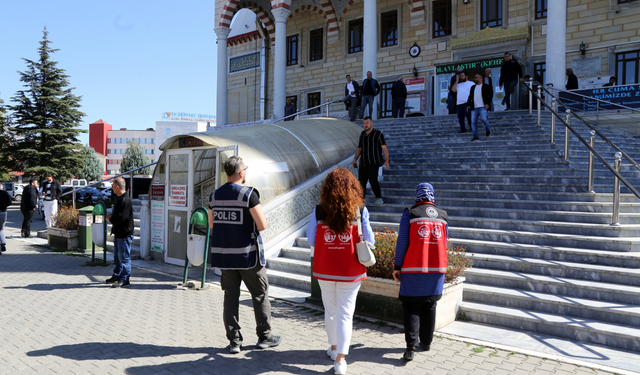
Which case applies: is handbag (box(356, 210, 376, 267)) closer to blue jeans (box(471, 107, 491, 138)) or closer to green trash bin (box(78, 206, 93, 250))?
blue jeans (box(471, 107, 491, 138))

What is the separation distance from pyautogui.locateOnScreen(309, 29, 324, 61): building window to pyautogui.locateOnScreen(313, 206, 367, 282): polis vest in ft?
73.4

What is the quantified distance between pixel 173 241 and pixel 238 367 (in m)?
5.73

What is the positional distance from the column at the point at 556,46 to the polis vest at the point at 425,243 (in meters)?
13.0

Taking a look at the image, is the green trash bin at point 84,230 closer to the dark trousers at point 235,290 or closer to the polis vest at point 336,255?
the dark trousers at point 235,290

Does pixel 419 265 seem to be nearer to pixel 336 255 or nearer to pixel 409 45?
pixel 336 255

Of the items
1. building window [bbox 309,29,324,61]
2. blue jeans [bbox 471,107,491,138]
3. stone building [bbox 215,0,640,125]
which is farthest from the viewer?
building window [bbox 309,29,324,61]

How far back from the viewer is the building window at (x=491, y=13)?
63.5 ft

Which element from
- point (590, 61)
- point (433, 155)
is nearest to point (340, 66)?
point (590, 61)

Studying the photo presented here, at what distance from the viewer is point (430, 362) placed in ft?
14.4

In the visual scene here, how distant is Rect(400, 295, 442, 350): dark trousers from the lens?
4.46 meters

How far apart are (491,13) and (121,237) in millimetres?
17612

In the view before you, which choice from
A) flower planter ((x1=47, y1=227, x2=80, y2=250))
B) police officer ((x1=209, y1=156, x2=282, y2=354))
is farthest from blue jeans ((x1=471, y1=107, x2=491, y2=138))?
flower planter ((x1=47, y1=227, x2=80, y2=250))

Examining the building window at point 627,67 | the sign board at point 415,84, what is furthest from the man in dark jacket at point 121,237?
the building window at point 627,67

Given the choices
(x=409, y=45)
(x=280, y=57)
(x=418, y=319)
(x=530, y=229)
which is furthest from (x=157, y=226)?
(x=409, y=45)
